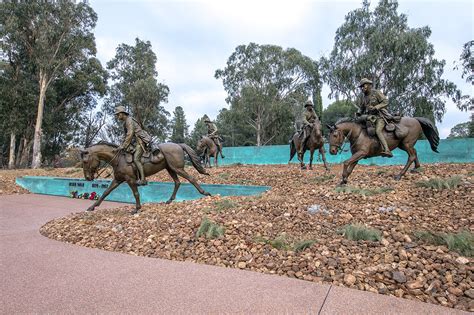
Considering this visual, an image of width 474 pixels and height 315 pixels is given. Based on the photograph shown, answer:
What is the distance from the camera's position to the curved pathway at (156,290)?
2.78 meters

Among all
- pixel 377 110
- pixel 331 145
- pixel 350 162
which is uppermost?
pixel 377 110

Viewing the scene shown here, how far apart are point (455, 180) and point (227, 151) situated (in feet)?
69.4

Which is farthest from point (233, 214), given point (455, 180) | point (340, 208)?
point (455, 180)

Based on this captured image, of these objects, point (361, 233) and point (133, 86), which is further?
point (133, 86)

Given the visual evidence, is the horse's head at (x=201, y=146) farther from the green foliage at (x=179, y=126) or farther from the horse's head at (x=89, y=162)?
the green foliage at (x=179, y=126)

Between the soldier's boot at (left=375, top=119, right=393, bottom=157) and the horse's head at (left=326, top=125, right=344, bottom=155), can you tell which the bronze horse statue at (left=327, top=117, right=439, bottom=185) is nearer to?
the horse's head at (left=326, top=125, right=344, bottom=155)

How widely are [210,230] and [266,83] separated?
33568 mm

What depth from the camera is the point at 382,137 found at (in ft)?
24.4

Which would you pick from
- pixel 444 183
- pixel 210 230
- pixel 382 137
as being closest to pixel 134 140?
pixel 210 230

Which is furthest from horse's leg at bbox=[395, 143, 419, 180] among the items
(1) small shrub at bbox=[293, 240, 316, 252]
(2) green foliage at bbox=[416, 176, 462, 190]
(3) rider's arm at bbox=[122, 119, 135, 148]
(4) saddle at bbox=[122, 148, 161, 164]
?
(3) rider's arm at bbox=[122, 119, 135, 148]

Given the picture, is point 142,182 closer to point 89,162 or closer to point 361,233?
point 89,162

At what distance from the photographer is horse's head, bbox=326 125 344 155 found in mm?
7211

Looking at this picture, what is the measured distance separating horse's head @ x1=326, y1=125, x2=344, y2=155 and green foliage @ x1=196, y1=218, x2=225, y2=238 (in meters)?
3.70

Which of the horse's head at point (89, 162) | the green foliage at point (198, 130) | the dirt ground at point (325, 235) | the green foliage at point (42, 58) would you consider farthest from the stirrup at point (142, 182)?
the green foliage at point (198, 130)
